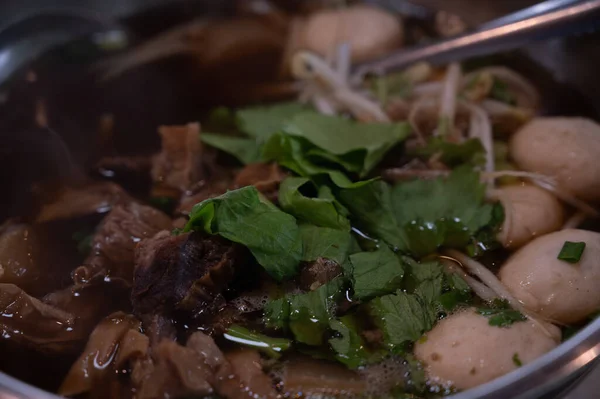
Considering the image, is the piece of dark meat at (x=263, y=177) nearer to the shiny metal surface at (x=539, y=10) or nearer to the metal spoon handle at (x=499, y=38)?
the metal spoon handle at (x=499, y=38)

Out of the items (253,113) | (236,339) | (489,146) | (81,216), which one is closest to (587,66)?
(489,146)

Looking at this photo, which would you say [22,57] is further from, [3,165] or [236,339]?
[236,339]

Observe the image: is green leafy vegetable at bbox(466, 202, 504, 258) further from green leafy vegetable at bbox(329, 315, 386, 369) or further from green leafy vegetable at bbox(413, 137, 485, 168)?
green leafy vegetable at bbox(329, 315, 386, 369)

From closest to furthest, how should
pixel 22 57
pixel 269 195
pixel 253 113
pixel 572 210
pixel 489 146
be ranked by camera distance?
1. pixel 269 195
2. pixel 572 210
3. pixel 489 146
4. pixel 253 113
5. pixel 22 57

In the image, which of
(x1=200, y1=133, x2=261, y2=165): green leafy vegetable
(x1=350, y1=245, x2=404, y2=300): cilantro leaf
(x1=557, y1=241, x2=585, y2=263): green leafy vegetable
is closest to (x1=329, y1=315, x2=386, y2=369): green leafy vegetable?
(x1=350, y1=245, x2=404, y2=300): cilantro leaf

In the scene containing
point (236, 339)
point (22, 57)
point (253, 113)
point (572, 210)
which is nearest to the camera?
point (236, 339)

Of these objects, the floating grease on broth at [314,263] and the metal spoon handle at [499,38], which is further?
the metal spoon handle at [499,38]

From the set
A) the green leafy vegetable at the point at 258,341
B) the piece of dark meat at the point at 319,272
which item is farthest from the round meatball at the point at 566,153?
the green leafy vegetable at the point at 258,341
